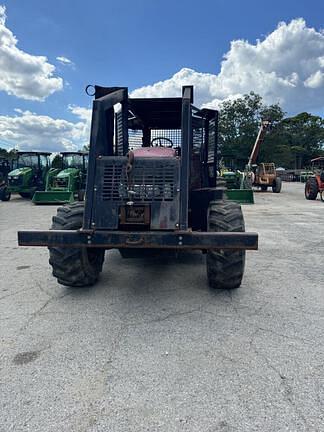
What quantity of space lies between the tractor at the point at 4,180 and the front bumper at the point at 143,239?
1436 centimetres

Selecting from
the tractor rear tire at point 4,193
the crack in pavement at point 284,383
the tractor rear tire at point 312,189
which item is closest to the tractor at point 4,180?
the tractor rear tire at point 4,193

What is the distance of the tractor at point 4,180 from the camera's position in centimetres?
1646

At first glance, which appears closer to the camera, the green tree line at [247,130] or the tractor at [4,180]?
the tractor at [4,180]

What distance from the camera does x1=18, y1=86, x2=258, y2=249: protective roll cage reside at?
3.46m

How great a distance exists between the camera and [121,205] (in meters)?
3.75

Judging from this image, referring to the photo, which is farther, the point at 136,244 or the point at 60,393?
the point at 136,244

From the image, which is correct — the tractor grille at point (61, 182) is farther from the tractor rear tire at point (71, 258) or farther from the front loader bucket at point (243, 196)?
the tractor rear tire at point (71, 258)

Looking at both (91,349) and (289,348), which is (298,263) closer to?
(289,348)

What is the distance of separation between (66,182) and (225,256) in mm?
12955

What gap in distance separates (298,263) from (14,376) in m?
4.54

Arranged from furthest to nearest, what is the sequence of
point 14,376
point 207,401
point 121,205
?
point 121,205
point 14,376
point 207,401

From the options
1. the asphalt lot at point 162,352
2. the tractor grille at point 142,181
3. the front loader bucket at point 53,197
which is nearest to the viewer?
the asphalt lot at point 162,352

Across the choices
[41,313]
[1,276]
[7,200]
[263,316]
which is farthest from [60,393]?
[7,200]

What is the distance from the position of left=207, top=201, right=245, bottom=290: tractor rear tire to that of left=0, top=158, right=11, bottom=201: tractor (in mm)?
14906
